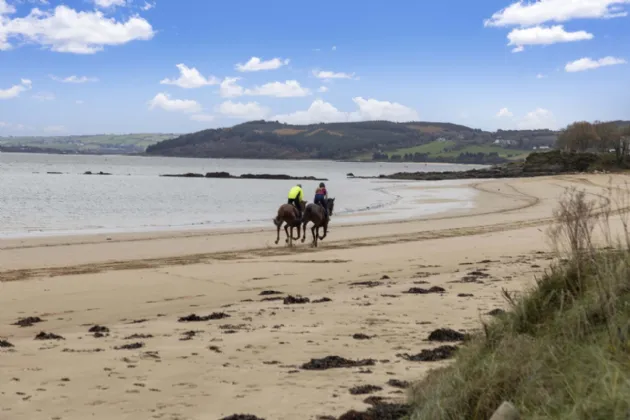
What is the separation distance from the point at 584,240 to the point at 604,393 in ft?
9.00

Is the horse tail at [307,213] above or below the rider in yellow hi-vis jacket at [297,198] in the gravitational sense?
below

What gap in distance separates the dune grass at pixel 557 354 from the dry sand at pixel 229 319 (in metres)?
0.84

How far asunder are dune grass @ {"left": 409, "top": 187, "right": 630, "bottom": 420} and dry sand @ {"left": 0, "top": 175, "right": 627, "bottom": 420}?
0.84 meters

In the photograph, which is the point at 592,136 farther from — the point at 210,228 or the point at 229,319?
the point at 229,319

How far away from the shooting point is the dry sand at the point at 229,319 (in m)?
6.02

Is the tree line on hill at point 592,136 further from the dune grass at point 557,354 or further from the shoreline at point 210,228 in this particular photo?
the dune grass at point 557,354

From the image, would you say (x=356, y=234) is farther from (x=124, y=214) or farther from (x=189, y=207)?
(x=189, y=207)

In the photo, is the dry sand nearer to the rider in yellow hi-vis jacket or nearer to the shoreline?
the rider in yellow hi-vis jacket

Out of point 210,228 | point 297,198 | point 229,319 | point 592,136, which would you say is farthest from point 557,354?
point 592,136

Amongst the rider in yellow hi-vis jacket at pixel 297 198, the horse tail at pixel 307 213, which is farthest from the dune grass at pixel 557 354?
the rider in yellow hi-vis jacket at pixel 297 198

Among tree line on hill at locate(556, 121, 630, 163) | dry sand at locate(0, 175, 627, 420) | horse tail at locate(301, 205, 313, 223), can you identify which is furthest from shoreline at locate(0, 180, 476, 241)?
tree line on hill at locate(556, 121, 630, 163)

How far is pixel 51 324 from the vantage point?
9891mm

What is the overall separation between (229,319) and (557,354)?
5645mm

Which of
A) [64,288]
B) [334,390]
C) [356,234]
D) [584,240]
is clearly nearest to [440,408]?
[334,390]
